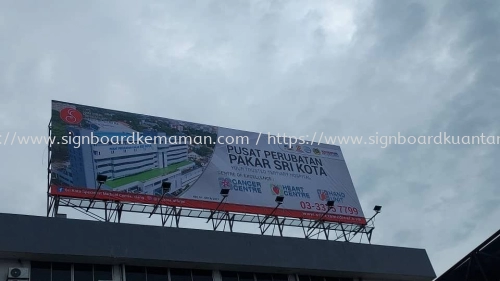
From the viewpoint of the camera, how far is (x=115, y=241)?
18516 millimetres

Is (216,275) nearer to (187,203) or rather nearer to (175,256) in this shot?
(175,256)

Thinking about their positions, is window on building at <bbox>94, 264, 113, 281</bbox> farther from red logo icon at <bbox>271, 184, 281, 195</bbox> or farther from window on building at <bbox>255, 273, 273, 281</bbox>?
red logo icon at <bbox>271, 184, 281, 195</bbox>

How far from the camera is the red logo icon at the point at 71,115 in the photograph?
21898 millimetres

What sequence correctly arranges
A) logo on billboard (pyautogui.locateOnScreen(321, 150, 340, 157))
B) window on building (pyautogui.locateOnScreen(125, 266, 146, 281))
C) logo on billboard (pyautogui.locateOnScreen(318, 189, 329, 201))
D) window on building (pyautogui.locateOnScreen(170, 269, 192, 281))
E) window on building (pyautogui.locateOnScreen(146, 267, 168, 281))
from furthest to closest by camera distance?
1. logo on billboard (pyautogui.locateOnScreen(321, 150, 340, 157))
2. logo on billboard (pyautogui.locateOnScreen(318, 189, 329, 201))
3. window on building (pyautogui.locateOnScreen(170, 269, 192, 281))
4. window on building (pyautogui.locateOnScreen(146, 267, 168, 281))
5. window on building (pyautogui.locateOnScreen(125, 266, 146, 281))

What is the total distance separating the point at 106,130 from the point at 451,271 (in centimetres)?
1210

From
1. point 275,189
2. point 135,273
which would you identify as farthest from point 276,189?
point 135,273

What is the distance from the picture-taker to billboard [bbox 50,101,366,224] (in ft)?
69.9

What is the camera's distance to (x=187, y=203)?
2219 centimetres

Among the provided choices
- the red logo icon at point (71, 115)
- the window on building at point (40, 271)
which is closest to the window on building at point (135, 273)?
the window on building at point (40, 271)

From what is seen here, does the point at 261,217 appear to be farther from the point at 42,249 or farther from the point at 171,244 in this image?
the point at 42,249

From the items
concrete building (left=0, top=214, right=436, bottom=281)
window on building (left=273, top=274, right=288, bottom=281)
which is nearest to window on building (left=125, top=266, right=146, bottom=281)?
concrete building (left=0, top=214, right=436, bottom=281)

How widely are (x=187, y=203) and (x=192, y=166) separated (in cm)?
181

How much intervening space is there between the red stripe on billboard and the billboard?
0.10 feet

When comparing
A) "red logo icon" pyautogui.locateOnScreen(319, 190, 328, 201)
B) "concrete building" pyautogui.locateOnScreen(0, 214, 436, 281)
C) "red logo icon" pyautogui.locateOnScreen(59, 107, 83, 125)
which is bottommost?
"concrete building" pyautogui.locateOnScreen(0, 214, 436, 281)
